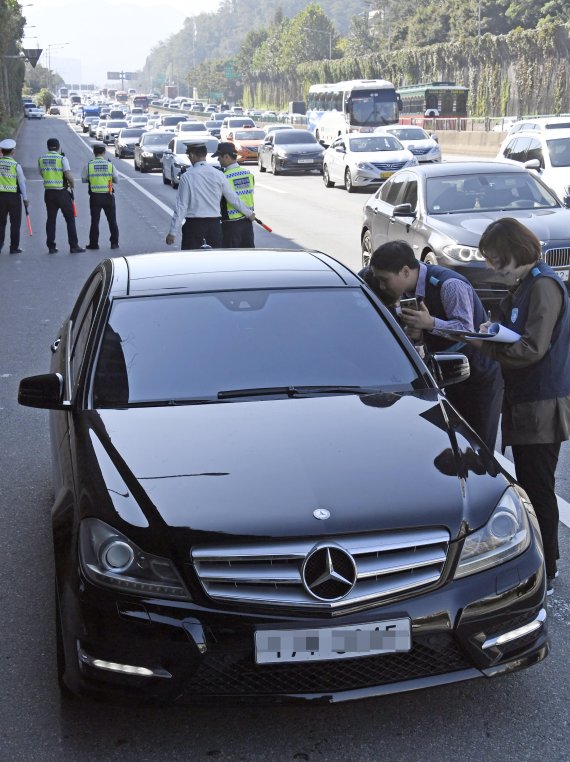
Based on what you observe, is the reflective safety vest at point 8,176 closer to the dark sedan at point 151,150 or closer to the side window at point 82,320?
the side window at point 82,320

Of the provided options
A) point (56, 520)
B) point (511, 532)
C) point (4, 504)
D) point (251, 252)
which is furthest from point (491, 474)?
point (4, 504)

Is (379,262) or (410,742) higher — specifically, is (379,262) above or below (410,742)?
above

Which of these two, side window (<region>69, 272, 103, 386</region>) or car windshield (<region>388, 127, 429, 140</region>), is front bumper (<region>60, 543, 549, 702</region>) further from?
A: car windshield (<region>388, 127, 429, 140</region>)

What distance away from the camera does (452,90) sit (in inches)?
2436

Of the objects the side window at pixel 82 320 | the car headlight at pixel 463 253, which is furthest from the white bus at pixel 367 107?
the side window at pixel 82 320

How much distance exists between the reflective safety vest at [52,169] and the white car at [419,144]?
58.2 feet

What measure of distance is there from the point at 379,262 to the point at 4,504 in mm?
2459

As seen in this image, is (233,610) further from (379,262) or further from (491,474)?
(379,262)

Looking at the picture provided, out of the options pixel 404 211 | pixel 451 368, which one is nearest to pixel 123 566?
pixel 451 368

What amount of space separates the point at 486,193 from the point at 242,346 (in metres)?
8.26

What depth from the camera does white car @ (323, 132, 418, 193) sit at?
29312mm

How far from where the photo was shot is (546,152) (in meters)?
19.2

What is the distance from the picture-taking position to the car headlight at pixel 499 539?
366 cm

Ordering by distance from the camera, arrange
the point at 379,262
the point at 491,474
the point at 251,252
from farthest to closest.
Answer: the point at 251,252 < the point at 379,262 < the point at 491,474
